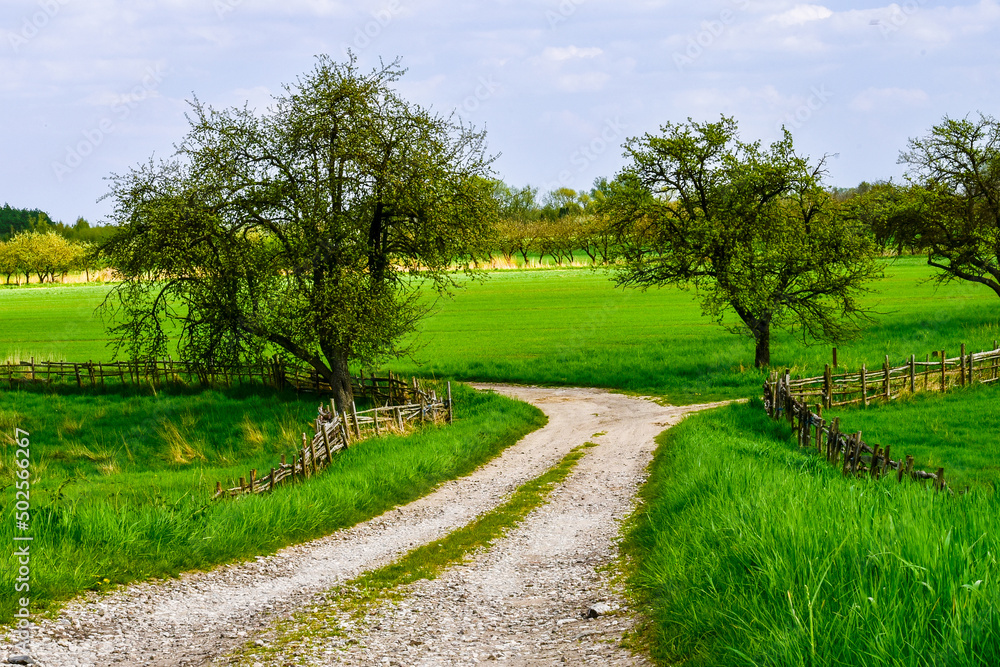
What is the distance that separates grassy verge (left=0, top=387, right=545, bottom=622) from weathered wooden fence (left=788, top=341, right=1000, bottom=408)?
13.3 m

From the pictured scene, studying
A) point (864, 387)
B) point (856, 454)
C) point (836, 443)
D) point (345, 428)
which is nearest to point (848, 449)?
point (856, 454)

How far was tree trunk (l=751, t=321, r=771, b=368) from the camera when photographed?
36438mm

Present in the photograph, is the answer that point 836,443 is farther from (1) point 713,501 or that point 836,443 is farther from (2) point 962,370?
(2) point 962,370

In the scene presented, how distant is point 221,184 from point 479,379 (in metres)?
16.6

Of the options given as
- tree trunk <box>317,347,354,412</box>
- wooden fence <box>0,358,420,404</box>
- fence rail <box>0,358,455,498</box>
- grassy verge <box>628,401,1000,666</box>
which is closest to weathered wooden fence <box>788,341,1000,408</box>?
fence rail <box>0,358,455,498</box>

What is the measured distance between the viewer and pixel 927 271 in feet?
333

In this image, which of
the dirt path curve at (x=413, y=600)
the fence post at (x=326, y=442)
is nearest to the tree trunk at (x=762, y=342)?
the dirt path curve at (x=413, y=600)

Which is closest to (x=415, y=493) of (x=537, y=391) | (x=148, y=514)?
(x=148, y=514)

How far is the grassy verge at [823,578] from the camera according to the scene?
557 centimetres

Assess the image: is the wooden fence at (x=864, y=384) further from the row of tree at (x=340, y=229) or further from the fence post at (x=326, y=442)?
the fence post at (x=326, y=442)

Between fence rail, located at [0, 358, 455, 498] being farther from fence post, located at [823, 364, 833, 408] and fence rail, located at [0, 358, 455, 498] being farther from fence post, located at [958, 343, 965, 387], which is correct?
fence post, located at [958, 343, 965, 387]

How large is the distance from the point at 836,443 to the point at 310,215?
56.3 feet

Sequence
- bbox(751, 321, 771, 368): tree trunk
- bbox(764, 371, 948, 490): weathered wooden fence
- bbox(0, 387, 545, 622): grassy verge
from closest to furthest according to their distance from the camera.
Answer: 1. bbox(0, 387, 545, 622): grassy verge
2. bbox(764, 371, 948, 490): weathered wooden fence
3. bbox(751, 321, 771, 368): tree trunk

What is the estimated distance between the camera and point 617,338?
5234cm
